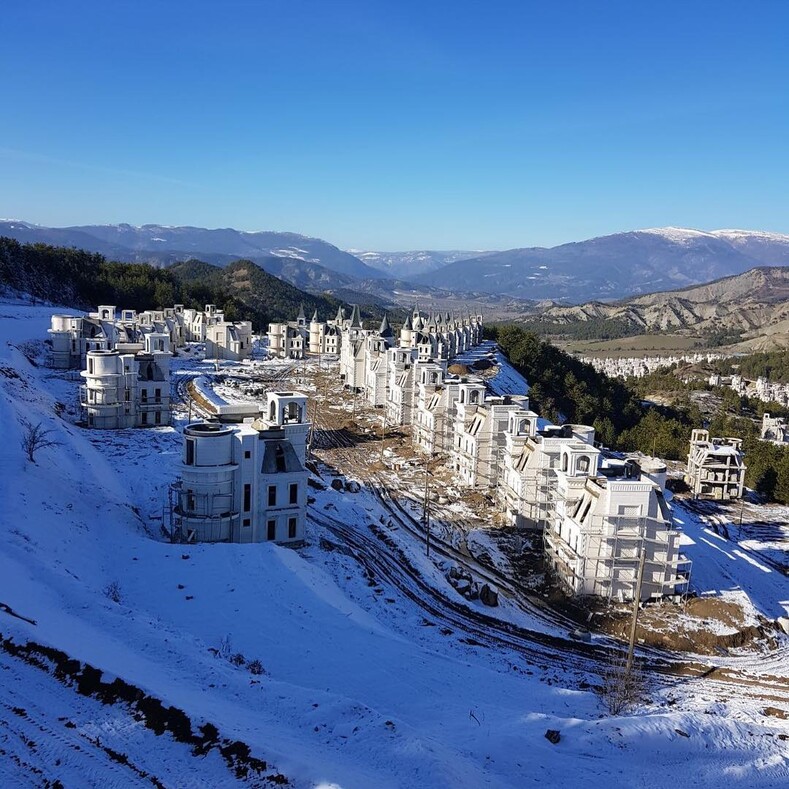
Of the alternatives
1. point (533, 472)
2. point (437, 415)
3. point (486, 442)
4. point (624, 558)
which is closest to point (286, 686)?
point (624, 558)

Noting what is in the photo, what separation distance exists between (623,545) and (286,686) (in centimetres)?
1471

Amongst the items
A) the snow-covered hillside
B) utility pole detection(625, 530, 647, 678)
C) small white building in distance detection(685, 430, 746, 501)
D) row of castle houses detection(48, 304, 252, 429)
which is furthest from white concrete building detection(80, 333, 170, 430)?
small white building in distance detection(685, 430, 746, 501)

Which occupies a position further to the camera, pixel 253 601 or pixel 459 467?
pixel 459 467

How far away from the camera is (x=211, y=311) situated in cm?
8350

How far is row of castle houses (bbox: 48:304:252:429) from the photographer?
4112 centimetres

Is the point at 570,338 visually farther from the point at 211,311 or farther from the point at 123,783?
the point at 123,783

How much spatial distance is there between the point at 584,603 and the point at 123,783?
59.2ft

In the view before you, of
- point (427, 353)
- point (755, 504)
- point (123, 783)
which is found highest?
point (427, 353)

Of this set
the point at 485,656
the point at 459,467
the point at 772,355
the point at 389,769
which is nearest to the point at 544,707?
the point at 485,656

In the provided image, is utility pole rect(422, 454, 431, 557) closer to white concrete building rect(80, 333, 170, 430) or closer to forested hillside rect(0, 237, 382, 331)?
white concrete building rect(80, 333, 170, 430)

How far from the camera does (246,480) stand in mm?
25297

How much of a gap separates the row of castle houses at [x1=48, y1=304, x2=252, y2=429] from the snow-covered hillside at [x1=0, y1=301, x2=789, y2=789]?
1397cm

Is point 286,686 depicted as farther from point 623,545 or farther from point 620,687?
point 623,545

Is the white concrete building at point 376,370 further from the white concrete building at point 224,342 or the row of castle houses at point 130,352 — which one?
the white concrete building at point 224,342
